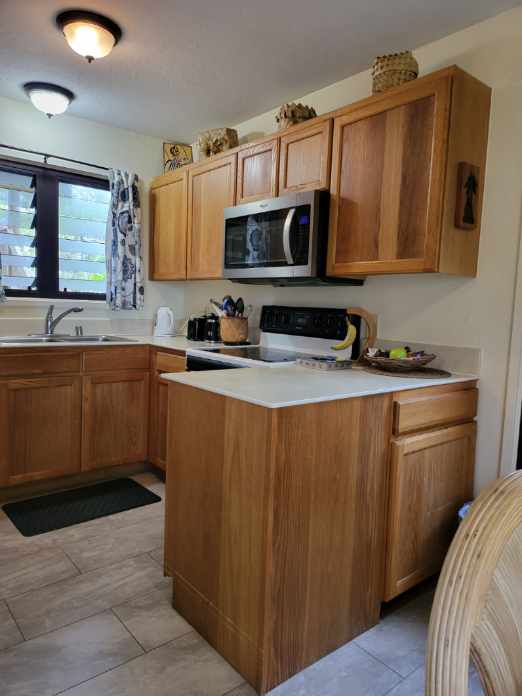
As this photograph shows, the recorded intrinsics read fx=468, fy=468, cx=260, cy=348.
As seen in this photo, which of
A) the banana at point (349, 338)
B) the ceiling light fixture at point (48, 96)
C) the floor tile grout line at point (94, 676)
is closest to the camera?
the floor tile grout line at point (94, 676)

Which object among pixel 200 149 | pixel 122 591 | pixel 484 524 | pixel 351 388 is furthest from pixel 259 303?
pixel 484 524

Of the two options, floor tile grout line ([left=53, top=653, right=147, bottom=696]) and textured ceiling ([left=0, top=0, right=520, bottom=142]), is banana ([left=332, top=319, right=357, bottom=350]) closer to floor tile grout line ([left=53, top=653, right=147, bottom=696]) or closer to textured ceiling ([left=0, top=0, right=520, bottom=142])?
textured ceiling ([left=0, top=0, right=520, bottom=142])

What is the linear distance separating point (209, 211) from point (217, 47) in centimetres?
95

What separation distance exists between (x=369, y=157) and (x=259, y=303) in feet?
4.18

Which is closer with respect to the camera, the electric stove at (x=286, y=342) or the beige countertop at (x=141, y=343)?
the electric stove at (x=286, y=342)

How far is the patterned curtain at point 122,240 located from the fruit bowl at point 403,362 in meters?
2.04

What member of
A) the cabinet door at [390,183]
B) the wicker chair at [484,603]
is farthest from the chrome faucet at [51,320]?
the wicker chair at [484,603]

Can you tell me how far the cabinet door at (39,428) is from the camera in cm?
258

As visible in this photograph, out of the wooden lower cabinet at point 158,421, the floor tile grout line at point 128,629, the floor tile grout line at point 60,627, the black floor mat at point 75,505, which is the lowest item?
the black floor mat at point 75,505

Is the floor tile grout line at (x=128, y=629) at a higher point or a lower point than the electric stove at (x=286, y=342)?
lower

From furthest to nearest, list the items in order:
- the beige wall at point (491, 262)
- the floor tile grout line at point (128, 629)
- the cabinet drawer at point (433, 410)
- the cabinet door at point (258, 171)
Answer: the cabinet door at point (258, 171) → the beige wall at point (491, 262) → the cabinet drawer at point (433, 410) → the floor tile grout line at point (128, 629)

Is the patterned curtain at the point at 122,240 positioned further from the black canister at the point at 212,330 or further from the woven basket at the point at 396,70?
the woven basket at the point at 396,70

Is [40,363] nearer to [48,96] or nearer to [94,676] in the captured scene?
[48,96]

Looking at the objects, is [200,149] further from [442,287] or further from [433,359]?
[433,359]
